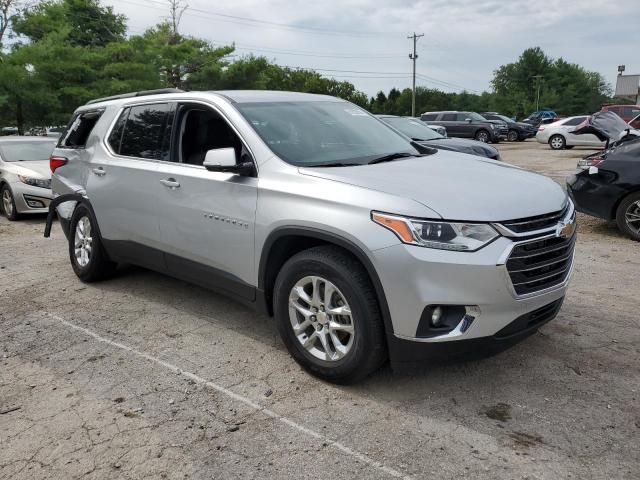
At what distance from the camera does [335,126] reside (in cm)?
435

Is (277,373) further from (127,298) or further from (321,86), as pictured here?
(321,86)

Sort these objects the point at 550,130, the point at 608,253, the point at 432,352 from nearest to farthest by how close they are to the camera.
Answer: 1. the point at 432,352
2. the point at 608,253
3. the point at 550,130

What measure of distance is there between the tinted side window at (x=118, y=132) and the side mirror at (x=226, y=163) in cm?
177

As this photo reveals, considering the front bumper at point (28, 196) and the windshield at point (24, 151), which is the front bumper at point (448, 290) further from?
the windshield at point (24, 151)

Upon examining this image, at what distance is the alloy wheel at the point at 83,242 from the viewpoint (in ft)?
18.1

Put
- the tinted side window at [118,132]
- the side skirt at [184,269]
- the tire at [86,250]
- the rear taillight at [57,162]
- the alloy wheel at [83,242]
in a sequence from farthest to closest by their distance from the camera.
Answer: the rear taillight at [57,162]
the alloy wheel at [83,242]
the tire at [86,250]
the tinted side window at [118,132]
the side skirt at [184,269]

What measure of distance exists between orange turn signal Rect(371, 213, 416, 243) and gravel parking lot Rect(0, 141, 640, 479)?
0.99 meters

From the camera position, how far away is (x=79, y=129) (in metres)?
5.77

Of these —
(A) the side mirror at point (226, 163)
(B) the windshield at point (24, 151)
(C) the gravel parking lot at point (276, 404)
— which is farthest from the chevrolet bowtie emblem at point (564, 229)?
(B) the windshield at point (24, 151)

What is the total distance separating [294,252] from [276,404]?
0.97 m

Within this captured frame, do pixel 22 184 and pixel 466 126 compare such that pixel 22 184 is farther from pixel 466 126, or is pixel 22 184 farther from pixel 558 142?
pixel 466 126

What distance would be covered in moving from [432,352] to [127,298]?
3226mm

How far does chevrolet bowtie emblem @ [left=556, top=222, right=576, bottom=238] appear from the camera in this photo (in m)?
3.30

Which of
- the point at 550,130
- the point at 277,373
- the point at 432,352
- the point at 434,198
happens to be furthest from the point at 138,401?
the point at 550,130
